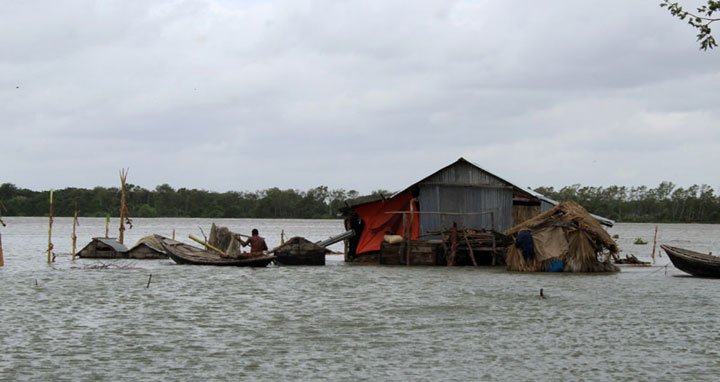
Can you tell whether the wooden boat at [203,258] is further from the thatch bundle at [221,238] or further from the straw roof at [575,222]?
the straw roof at [575,222]

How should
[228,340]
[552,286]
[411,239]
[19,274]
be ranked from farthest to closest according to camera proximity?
[411,239] → [19,274] → [552,286] → [228,340]

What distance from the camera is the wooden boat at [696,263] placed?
69.3ft

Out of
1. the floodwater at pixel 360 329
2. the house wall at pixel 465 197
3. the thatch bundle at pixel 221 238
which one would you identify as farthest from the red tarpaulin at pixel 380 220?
the floodwater at pixel 360 329

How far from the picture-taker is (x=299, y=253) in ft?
86.5

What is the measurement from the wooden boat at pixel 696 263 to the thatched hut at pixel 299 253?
11.7m

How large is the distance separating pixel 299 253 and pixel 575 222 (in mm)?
9657

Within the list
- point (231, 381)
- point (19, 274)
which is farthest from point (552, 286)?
point (19, 274)

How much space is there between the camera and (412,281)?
20297 mm

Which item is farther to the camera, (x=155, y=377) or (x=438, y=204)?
(x=438, y=204)

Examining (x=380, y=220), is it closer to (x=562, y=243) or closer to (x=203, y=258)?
(x=203, y=258)

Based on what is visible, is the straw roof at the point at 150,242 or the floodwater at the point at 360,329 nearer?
the floodwater at the point at 360,329

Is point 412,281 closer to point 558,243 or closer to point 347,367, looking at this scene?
point 558,243

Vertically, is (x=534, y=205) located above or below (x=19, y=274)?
above

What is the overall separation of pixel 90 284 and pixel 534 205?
15.0 m
